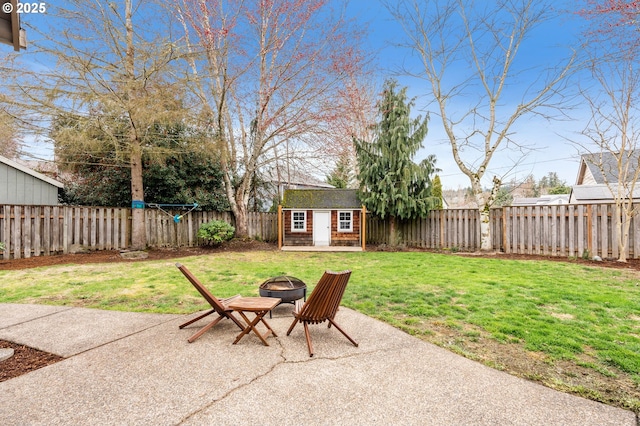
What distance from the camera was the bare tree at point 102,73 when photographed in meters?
9.53

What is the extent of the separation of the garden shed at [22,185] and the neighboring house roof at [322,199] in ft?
32.3

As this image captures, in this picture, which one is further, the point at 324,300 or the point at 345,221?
the point at 345,221

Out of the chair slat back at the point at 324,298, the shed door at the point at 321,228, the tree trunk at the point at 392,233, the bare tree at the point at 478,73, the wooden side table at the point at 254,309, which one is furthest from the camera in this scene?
the shed door at the point at 321,228

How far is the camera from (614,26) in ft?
15.0

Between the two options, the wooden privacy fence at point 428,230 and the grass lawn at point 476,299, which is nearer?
the grass lawn at point 476,299

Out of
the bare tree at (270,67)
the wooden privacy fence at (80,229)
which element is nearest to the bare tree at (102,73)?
the bare tree at (270,67)

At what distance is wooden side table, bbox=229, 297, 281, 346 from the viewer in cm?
368

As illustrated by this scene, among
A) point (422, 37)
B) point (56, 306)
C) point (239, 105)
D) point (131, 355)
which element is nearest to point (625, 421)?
point (131, 355)

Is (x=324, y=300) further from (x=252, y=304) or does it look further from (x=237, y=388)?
(x=237, y=388)

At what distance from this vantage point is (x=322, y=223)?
1588 centimetres

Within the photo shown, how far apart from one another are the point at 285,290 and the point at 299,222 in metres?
11.2

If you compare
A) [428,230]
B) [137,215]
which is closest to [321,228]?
[428,230]

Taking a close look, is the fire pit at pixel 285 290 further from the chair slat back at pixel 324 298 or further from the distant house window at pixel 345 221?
the distant house window at pixel 345 221

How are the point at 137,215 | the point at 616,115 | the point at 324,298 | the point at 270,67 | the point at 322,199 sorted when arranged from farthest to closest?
the point at 322,199, the point at 270,67, the point at 137,215, the point at 616,115, the point at 324,298
